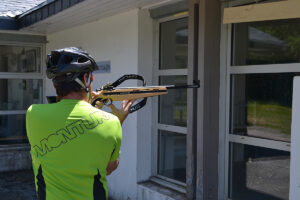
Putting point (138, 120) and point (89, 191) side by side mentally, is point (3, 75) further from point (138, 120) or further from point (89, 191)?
point (89, 191)

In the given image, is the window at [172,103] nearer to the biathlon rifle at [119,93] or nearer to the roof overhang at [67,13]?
the roof overhang at [67,13]

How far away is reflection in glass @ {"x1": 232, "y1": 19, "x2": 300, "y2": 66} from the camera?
3.20 meters

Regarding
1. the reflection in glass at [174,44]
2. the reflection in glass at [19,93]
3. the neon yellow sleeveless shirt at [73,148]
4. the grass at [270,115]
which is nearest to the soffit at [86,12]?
the reflection in glass at [174,44]

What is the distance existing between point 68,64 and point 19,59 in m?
5.92

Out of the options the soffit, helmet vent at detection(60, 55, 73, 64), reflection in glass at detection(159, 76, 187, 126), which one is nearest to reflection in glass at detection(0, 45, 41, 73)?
the soffit

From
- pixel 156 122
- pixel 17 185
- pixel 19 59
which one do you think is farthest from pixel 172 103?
pixel 19 59

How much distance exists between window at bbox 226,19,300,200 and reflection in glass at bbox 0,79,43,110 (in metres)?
4.85

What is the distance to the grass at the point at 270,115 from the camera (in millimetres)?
3256

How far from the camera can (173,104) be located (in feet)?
15.3

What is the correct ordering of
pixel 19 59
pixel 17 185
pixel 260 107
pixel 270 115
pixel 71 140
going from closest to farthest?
pixel 71 140 < pixel 270 115 < pixel 260 107 < pixel 17 185 < pixel 19 59

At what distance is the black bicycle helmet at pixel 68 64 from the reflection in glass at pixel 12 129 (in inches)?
230

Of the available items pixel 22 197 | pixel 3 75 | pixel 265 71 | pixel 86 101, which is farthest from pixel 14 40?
pixel 86 101

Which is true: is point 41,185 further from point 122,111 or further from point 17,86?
point 17,86

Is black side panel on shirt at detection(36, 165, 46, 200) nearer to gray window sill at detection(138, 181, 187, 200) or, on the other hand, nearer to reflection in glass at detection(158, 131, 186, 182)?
gray window sill at detection(138, 181, 187, 200)
